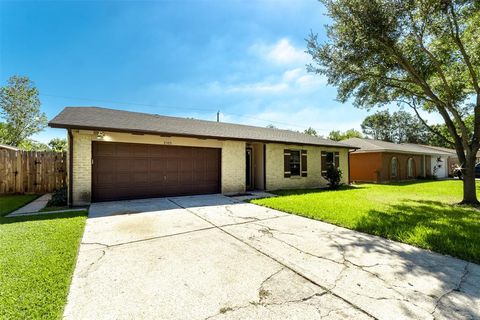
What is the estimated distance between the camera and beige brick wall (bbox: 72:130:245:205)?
25.2ft

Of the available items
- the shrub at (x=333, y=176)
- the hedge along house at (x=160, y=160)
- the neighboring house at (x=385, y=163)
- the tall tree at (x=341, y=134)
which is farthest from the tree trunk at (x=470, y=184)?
the tall tree at (x=341, y=134)

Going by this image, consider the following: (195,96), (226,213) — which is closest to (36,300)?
(226,213)

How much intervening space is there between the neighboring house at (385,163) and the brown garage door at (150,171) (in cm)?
1165

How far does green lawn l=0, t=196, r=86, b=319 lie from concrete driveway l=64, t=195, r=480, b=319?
17cm

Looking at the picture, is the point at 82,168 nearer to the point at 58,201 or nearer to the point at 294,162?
the point at 58,201

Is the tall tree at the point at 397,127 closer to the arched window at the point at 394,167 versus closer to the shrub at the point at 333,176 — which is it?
the arched window at the point at 394,167

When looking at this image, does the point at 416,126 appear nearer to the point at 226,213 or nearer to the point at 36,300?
the point at 226,213

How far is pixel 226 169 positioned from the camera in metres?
10.8

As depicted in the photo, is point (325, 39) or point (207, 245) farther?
point (325, 39)

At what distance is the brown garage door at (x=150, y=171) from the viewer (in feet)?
27.1

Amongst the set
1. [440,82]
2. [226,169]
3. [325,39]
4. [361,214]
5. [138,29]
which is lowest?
[361,214]

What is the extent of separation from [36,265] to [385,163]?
67.7 feet

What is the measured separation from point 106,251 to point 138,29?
30.7 feet

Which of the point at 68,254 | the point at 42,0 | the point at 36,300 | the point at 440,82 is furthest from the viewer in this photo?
the point at 440,82
